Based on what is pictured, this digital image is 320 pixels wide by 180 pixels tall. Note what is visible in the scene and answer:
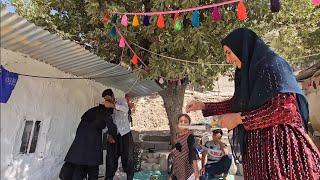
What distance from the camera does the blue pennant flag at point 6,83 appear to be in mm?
3854

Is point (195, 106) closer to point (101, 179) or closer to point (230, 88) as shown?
point (101, 179)

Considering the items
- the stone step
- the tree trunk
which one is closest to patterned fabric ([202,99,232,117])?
the tree trunk

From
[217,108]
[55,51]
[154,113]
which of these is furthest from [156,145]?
[154,113]

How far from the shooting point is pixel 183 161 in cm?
554

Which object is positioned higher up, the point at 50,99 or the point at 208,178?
the point at 50,99

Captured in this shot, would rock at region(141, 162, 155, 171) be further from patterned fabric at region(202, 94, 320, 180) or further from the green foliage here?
patterned fabric at region(202, 94, 320, 180)

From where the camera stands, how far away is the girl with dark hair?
521 cm

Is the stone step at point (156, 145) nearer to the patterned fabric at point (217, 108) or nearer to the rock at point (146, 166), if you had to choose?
the rock at point (146, 166)

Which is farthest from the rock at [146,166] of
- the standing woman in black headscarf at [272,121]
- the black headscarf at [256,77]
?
the standing woman in black headscarf at [272,121]

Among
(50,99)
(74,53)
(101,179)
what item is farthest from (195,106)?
(101,179)

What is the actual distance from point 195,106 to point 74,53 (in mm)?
2053

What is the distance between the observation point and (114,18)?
635 cm

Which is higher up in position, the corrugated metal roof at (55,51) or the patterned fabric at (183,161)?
the corrugated metal roof at (55,51)

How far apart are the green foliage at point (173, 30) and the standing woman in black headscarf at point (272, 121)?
3725 mm
